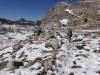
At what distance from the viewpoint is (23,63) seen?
23.1 meters

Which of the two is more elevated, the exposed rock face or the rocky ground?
the exposed rock face

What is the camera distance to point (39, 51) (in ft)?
86.5

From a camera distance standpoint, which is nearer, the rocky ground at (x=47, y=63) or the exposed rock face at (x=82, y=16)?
the rocky ground at (x=47, y=63)

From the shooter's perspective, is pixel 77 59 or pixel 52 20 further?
pixel 52 20

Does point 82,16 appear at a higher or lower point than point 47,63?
higher

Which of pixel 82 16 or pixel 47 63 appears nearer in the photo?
pixel 47 63

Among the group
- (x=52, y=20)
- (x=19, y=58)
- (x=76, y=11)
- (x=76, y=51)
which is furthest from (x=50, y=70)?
(x=52, y=20)

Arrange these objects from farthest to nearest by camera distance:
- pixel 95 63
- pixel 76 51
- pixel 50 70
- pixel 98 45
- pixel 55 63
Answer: pixel 98 45 < pixel 76 51 < pixel 95 63 < pixel 55 63 < pixel 50 70

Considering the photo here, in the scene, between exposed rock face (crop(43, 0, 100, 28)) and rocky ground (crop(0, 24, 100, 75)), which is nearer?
rocky ground (crop(0, 24, 100, 75))

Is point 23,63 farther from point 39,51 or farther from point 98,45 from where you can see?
point 98,45

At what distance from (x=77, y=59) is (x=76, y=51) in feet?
15.7

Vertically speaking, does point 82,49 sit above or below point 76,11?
below

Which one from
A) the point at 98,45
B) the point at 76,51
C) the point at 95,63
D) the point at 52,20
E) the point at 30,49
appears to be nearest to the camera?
the point at 95,63

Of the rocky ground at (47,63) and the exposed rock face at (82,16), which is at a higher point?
the exposed rock face at (82,16)
